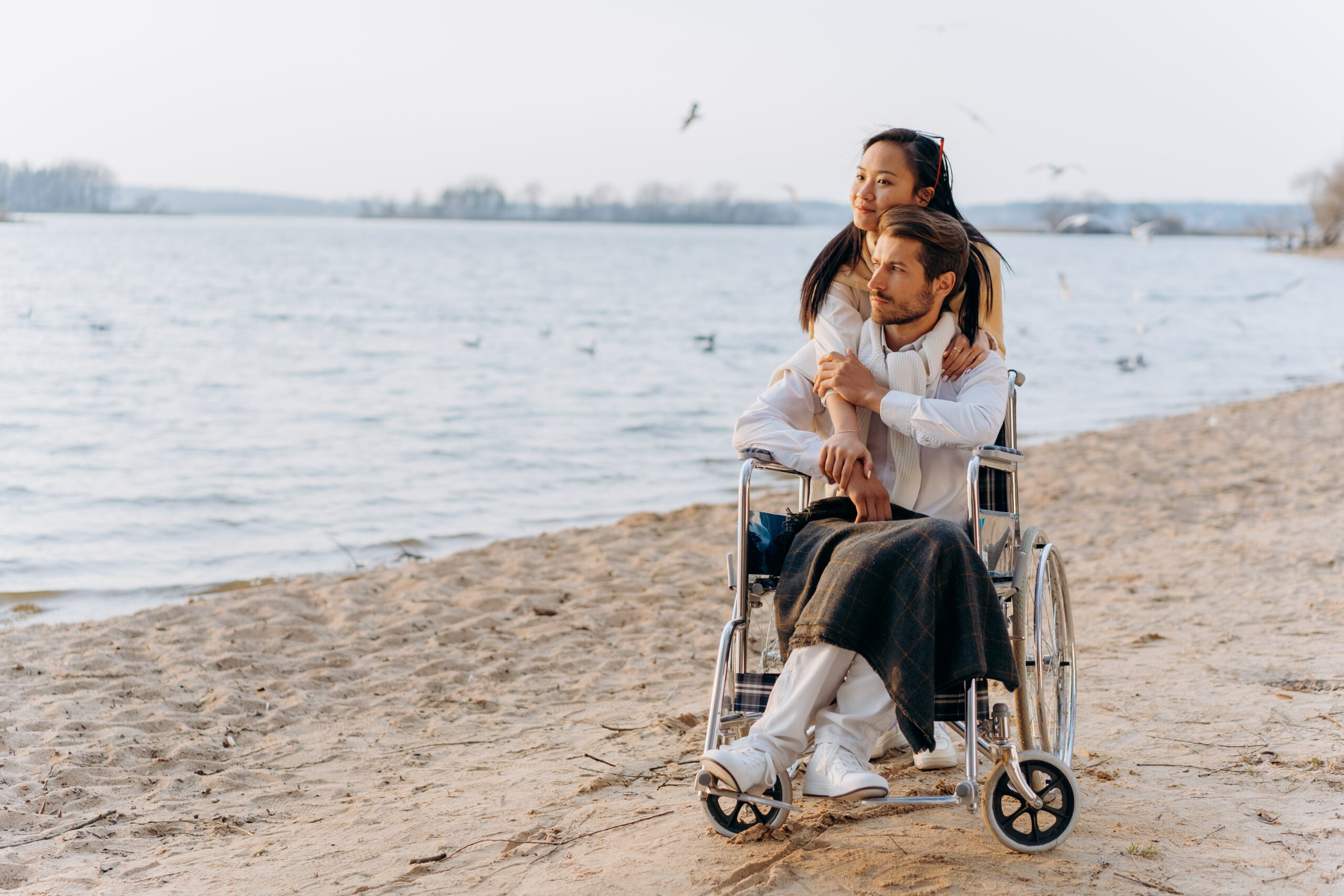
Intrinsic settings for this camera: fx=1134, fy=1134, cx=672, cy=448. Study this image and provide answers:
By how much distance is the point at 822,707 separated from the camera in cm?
242

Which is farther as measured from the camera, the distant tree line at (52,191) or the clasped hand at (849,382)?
the distant tree line at (52,191)

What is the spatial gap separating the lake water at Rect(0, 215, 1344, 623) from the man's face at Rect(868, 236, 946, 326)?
15.3 ft

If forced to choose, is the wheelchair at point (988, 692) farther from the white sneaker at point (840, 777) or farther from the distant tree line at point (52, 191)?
the distant tree line at point (52, 191)

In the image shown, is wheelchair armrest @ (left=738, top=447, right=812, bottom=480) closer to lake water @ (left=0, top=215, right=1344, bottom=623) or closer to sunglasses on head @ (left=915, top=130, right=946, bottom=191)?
sunglasses on head @ (left=915, top=130, right=946, bottom=191)

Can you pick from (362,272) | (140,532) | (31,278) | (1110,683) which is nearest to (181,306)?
(31,278)

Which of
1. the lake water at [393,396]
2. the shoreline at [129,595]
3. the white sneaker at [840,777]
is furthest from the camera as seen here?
the lake water at [393,396]

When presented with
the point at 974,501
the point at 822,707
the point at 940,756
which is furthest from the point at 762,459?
the point at 940,756

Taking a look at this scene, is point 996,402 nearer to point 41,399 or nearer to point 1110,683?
point 1110,683

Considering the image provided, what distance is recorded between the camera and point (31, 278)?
32938mm

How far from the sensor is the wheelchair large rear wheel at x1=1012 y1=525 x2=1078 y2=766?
261 centimetres

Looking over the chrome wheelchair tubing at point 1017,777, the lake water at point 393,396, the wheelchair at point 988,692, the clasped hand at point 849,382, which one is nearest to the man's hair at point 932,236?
the clasped hand at point 849,382

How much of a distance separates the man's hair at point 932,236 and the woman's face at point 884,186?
70 millimetres

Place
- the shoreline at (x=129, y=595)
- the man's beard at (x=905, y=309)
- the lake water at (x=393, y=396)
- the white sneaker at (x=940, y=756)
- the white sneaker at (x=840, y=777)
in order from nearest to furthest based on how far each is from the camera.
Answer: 1. the white sneaker at (x=840, y=777)
2. the man's beard at (x=905, y=309)
3. the white sneaker at (x=940, y=756)
4. the shoreline at (x=129, y=595)
5. the lake water at (x=393, y=396)

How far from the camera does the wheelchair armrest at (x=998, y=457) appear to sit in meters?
2.61
